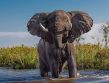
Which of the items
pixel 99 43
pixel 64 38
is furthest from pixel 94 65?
pixel 64 38

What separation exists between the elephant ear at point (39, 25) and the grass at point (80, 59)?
4.75m

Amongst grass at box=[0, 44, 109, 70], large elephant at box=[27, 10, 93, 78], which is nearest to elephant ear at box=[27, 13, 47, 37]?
large elephant at box=[27, 10, 93, 78]

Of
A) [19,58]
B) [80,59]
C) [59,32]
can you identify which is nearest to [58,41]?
[59,32]

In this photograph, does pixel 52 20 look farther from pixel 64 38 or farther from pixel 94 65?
pixel 94 65

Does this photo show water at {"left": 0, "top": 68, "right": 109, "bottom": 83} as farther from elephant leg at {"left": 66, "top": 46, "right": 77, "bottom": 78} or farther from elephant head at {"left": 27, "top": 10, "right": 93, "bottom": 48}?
elephant head at {"left": 27, "top": 10, "right": 93, "bottom": 48}

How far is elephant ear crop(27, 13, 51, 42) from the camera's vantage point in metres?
12.8

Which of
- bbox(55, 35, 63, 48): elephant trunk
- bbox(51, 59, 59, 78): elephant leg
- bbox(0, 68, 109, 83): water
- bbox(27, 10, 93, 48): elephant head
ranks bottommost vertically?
bbox(0, 68, 109, 83): water

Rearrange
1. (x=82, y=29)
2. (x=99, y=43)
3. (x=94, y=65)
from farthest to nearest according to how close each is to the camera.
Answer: (x=99, y=43)
(x=94, y=65)
(x=82, y=29)

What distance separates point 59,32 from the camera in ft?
40.3

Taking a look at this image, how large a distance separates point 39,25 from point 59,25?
92 cm

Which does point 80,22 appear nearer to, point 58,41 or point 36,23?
point 36,23

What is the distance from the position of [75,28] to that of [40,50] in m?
1.39

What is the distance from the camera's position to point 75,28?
13.1 m

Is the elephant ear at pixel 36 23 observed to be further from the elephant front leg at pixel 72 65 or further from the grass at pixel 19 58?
the grass at pixel 19 58
